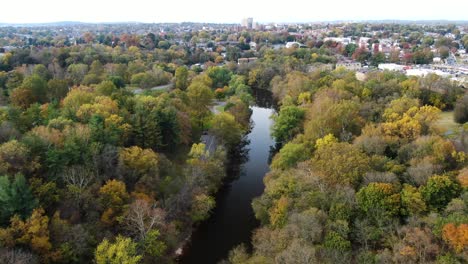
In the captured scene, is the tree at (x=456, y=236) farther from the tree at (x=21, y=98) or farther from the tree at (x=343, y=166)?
the tree at (x=21, y=98)

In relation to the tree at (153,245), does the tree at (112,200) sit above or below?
above

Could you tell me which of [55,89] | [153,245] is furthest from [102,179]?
[55,89]

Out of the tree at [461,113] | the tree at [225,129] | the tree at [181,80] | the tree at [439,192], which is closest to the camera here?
the tree at [439,192]

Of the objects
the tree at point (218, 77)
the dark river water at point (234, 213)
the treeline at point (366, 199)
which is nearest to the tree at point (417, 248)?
the treeline at point (366, 199)

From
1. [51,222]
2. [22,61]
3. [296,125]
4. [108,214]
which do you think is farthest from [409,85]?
[22,61]

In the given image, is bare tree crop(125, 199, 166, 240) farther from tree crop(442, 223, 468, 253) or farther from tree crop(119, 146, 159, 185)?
tree crop(442, 223, 468, 253)

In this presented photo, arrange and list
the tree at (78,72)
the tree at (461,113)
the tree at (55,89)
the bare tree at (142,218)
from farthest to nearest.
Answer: the tree at (78,72), the tree at (55,89), the tree at (461,113), the bare tree at (142,218)

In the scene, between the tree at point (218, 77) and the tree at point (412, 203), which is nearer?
the tree at point (412, 203)

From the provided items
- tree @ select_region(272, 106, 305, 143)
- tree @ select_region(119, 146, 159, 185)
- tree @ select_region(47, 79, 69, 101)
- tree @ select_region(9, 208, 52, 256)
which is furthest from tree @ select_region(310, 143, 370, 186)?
tree @ select_region(47, 79, 69, 101)
